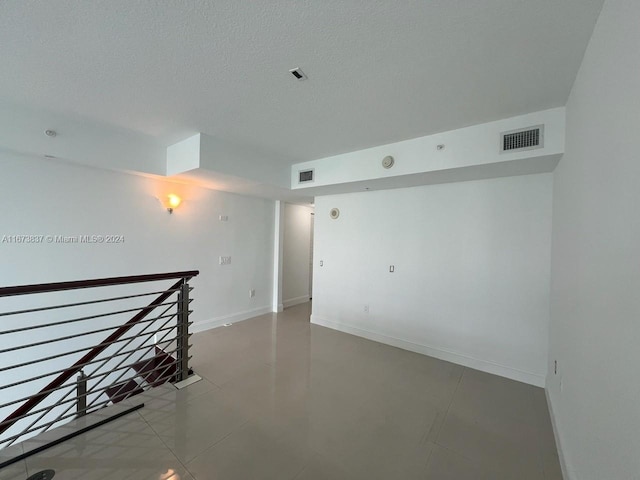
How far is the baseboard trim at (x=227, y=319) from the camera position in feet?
13.1

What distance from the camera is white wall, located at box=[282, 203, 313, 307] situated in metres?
5.55

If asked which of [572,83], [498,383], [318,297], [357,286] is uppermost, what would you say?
[572,83]

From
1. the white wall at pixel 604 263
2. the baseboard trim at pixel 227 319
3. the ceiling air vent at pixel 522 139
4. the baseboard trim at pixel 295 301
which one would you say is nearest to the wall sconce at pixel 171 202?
the baseboard trim at pixel 227 319

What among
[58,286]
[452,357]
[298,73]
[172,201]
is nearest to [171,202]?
[172,201]

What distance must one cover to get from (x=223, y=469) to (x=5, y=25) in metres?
2.87

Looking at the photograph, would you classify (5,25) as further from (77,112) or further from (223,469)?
(223,469)

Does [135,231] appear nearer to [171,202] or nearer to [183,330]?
[171,202]

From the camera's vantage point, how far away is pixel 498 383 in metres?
2.68

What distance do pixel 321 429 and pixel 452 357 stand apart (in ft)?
6.69

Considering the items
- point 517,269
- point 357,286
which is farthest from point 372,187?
point 517,269

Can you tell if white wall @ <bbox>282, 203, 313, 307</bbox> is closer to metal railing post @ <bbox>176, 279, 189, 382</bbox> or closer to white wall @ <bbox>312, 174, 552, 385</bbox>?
white wall @ <bbox>312, 174, 552, 385</bbox>

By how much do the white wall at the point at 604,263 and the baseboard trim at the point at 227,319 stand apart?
420 centimetres

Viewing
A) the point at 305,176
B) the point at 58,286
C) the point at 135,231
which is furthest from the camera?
the point at 305,176

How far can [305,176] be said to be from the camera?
3801 mm
